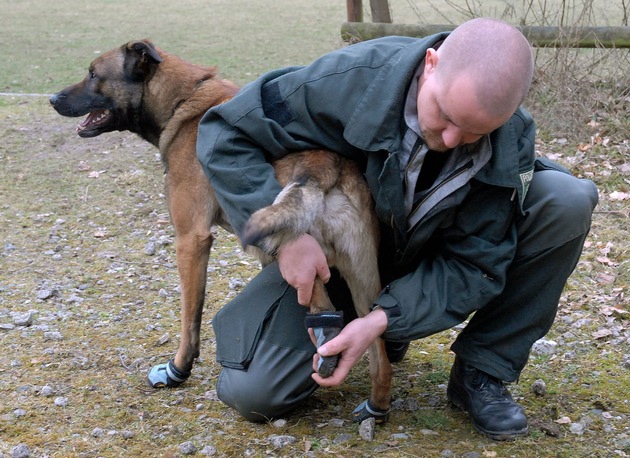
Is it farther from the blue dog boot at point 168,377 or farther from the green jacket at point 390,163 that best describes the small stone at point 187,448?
the green jacket at point 390,163

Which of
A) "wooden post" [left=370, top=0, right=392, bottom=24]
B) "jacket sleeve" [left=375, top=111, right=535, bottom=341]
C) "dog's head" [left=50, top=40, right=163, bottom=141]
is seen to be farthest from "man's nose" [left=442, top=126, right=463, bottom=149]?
"wooden post" [left=370, top=0, right=392, bottom=24]

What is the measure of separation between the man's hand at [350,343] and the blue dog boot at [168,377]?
932 mm

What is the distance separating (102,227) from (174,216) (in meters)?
1.86

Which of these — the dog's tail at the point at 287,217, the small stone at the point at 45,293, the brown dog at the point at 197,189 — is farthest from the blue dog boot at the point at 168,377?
the small stone at the point at 45,293

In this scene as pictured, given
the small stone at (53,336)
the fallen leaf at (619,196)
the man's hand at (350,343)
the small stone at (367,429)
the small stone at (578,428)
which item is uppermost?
the man's hand at (350,343)

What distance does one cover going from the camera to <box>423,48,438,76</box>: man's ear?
250 centimetres

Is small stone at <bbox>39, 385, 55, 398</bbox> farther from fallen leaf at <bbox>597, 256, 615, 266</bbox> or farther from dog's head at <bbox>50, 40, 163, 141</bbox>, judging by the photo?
fallen leaf at <bbox>597, 256, 615, 266</bbox>

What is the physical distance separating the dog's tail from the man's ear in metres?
0.51

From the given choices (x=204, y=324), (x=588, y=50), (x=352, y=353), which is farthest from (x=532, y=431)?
(x=588, y=50)

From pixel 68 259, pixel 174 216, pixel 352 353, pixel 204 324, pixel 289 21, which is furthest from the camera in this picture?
pixel 289 21

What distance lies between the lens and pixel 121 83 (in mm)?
4137

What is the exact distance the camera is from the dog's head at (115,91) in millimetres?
4090

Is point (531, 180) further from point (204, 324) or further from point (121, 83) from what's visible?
point (121, 83)

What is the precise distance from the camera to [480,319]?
299 centimetres
